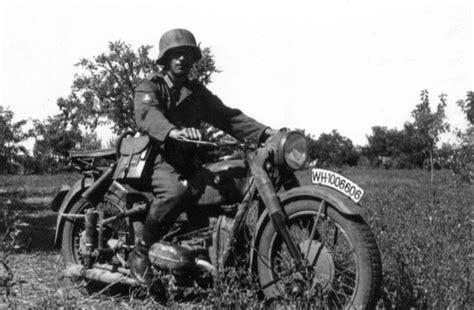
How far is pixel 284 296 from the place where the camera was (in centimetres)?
369

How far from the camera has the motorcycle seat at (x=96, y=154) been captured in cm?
509

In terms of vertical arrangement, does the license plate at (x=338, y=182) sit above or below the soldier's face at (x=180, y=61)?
below

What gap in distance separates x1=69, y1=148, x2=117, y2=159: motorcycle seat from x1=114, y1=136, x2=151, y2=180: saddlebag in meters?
0.26

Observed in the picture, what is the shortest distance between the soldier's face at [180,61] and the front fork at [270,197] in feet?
3.31

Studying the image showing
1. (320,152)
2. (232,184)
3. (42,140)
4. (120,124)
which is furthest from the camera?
(320,152)

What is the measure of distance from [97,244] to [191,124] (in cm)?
136

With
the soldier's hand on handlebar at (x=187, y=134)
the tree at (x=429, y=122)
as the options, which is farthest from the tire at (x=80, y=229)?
the tree at (x=429, y=122)

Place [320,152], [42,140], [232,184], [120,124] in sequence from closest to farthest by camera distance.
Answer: [232,184], [120,124], [42,140], [320,152]

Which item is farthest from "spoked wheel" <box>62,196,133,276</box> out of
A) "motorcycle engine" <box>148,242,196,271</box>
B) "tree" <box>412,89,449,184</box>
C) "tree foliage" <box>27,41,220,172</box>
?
"tree foliage" <box>27,41,220,172</box>

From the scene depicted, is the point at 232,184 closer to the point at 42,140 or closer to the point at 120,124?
the point at 120,124

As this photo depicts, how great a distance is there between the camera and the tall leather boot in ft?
14.5

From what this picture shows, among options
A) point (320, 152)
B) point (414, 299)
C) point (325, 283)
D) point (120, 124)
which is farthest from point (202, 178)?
point (320, 152)

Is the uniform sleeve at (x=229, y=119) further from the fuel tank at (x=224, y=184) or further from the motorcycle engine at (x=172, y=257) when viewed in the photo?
the motorcycle engine at (x=172, y=257)

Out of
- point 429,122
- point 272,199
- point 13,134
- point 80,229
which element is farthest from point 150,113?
point 13,134
